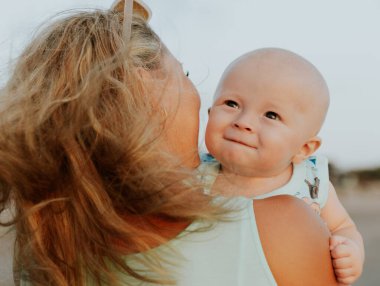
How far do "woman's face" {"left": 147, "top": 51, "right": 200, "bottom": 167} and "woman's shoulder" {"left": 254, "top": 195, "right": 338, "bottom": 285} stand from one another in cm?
34

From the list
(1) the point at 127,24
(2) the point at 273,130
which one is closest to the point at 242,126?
(2) the point at 273,130

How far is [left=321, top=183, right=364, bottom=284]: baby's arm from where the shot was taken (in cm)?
189

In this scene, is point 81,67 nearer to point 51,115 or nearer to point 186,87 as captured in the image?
point 51,115

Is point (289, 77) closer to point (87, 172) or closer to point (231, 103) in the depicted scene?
point (231, 103)

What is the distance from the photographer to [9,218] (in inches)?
75.8

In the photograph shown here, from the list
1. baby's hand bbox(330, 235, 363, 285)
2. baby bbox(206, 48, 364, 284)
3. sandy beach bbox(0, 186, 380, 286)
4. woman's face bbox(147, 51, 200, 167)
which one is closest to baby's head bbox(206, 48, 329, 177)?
baby bbox(206, 48, 364, 284)

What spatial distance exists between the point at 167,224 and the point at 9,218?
1.81ft

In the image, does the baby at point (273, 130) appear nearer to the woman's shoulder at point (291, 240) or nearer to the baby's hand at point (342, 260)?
the baby's hand at point (342, 260)

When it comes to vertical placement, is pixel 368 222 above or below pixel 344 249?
below

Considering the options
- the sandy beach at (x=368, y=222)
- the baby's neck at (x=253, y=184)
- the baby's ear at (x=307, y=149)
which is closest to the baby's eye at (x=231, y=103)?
the baby's neck at (x=253, y=184)

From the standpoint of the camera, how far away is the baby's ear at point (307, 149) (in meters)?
2.66

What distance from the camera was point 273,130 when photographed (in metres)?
2.43

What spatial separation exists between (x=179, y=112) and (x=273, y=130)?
0.64m

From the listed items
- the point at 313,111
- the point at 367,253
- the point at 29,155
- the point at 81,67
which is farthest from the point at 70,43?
the point at 367,253
